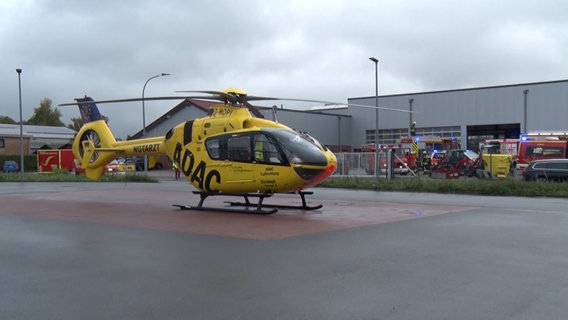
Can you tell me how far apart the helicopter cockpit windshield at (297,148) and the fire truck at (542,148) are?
2821 cm

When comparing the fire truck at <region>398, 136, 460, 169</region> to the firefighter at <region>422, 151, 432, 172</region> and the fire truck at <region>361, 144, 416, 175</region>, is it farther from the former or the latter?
the fire truck at <region>361, 144, 416, 175</region>

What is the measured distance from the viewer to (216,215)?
16.0 metres

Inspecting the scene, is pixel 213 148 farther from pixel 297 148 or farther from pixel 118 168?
pixel 118 168

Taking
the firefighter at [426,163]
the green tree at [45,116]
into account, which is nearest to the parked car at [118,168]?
the firefighter at [426,163]

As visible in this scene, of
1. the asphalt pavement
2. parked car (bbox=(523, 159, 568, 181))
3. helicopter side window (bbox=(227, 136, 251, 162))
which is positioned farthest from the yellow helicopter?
parked car (bbox=(523, 159, 568, 181))

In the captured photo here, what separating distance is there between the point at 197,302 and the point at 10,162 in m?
60.1

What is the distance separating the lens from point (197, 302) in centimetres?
645

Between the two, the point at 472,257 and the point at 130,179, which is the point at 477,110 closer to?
the point at 130,179

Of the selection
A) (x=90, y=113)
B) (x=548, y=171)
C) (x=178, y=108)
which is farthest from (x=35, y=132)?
(x=548, y=171)

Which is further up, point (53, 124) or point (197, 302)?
point (53, 124)

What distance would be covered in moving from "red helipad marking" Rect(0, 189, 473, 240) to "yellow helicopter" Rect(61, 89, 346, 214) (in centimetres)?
85

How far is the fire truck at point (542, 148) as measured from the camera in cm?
3794

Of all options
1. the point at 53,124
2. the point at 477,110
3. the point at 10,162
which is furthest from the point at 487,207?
the point at 53,124

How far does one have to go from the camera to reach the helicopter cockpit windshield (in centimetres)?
1502
